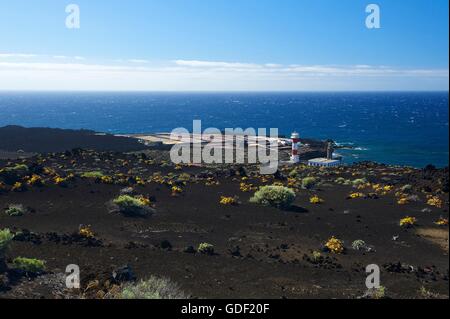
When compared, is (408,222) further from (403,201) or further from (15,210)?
(15,210)

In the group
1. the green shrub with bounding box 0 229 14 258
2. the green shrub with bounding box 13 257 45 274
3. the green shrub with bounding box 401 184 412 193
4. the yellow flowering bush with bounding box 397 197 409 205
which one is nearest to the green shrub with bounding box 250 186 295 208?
the yellow flowering bush with bounding box 397 197 409 205

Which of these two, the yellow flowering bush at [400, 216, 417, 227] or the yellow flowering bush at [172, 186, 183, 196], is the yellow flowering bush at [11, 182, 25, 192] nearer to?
the yellow flowering bush at [172, 186, 183, 196]

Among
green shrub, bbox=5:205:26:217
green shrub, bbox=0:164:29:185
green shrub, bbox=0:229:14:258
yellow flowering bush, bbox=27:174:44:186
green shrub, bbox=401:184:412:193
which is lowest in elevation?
green shrub, bbox=401:184:412:193

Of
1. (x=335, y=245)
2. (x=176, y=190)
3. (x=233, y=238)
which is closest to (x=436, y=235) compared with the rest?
(x=335, y=245)

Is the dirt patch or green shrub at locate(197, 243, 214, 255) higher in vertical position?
green shrub at locate(197, 243, 214, 255)

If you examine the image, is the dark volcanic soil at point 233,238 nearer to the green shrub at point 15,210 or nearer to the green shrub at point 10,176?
→ the green shrub at point 15,210

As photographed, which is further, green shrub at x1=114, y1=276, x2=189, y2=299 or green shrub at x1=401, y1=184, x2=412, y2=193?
green shrub at x1=401, y1=184, x2=412, y2=193

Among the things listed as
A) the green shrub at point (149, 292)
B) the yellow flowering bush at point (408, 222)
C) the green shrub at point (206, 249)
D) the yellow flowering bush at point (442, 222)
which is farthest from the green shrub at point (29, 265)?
the yellow flowering bush at point (442, 222)
